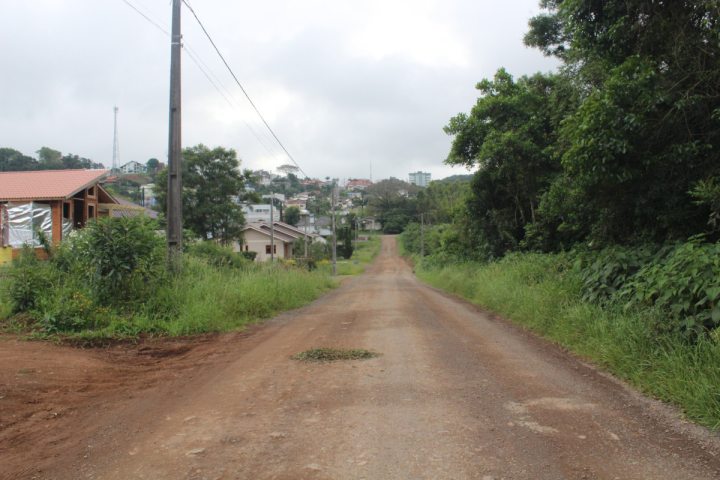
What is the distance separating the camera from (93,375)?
6.27 meters

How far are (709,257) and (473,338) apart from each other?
3685mm

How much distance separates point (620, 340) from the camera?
6.53 m

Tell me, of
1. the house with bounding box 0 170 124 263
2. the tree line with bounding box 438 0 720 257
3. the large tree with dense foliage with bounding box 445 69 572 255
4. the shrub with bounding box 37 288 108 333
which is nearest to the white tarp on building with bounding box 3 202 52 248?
the house with bounding box 0 170 124 263

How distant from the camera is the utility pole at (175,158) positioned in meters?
11.2

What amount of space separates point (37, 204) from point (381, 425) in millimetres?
21530

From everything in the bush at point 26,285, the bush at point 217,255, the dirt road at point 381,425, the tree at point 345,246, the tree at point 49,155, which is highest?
the tree at point 49,155

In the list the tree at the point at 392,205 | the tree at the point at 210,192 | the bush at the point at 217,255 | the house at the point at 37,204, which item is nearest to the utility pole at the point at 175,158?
the bush at the point at 217,255

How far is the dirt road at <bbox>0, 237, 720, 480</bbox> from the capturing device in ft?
11.7

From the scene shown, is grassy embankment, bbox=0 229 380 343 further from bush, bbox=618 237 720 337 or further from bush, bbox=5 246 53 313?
bush, bbox=618 237 720 337

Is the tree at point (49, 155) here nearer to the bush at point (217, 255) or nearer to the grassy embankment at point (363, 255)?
the grassy embankment at point (363, 255)

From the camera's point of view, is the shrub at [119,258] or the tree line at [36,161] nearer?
the shrub at [119,258]

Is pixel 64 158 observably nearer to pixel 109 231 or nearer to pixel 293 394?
pixel 109 231

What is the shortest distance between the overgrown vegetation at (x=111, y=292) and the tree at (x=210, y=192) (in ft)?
69.1

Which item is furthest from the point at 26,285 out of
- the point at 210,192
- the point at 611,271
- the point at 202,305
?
the point at 210,192
